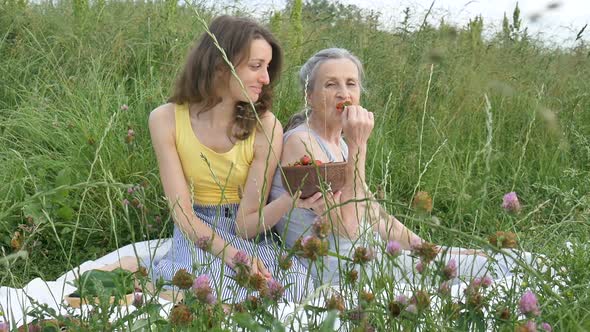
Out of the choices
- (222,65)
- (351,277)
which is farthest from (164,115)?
(351,277)

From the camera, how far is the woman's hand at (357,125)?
256cm

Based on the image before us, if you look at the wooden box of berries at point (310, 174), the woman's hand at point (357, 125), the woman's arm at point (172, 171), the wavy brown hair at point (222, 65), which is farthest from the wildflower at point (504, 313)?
the wavy brown hair at point (222, 65)

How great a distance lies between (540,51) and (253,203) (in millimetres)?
3813

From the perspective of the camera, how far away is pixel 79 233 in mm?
3838

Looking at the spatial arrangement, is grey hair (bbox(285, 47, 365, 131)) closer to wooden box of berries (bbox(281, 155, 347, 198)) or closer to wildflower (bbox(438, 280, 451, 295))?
wooden box of berries (bbox(281, 155, 347, 198))

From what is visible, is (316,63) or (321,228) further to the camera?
(316,63)

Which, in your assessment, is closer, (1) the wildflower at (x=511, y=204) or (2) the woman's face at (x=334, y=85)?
(1) the wildflower at (x=511, y=204)

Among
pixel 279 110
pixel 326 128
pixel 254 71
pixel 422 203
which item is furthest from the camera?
pixel 279 110

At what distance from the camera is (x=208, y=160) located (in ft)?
10.4

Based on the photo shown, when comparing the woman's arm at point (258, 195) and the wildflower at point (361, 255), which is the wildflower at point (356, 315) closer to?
the wildflower at point (361, 255)

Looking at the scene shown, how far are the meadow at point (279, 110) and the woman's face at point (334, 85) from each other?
1.23ft

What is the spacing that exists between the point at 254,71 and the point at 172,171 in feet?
1.59

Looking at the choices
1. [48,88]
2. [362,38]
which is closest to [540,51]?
[362,38]

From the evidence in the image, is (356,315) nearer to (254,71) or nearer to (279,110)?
(254,71)
